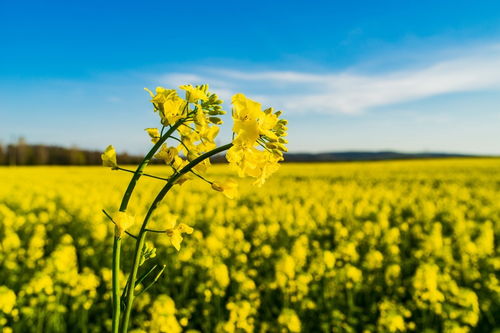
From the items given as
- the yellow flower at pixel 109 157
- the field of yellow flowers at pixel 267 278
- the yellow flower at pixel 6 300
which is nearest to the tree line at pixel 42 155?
the field of yellow flowers at pixel 267 278

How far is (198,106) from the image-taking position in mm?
968

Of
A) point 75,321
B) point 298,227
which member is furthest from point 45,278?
point 298,227

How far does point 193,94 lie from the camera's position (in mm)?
957

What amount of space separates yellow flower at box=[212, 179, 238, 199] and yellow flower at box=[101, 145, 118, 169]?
28 cm

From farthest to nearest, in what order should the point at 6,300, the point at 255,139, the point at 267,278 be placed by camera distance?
1. the point at 267,278
2. the point at 6,300
3. the point at 255,139

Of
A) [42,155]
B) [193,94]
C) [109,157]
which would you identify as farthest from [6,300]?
[42,155]

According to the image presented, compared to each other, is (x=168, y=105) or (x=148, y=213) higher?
(x=168, y=105)

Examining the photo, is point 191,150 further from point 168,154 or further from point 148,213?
point 148,213

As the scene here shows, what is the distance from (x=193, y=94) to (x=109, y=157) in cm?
29

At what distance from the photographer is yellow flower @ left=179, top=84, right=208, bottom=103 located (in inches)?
37.4

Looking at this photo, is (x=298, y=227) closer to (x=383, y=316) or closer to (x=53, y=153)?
(x=383, y=316)

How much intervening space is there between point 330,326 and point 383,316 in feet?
2.14

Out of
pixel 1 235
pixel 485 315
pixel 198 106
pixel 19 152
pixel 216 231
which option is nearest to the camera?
pixel 198 106

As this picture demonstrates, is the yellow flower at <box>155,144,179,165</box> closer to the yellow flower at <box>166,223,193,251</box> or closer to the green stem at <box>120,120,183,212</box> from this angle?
A: the green stem at <box>120,120,183,212</box>
